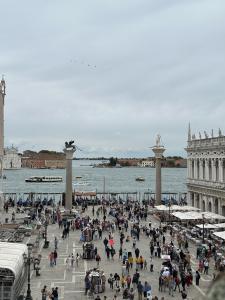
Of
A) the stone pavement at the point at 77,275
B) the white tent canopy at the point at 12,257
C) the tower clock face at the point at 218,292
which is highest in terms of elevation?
the tower clock face at the point at 218,292

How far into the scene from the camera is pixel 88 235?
109 ft

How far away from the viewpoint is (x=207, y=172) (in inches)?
1848

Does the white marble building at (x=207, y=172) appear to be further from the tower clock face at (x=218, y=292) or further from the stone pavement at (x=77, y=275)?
the tower clock face at (x=218, y=292)

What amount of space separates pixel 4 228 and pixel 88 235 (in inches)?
333

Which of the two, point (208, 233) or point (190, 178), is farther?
point (190, 178)

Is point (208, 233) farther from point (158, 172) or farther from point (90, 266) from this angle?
point (158, 172)

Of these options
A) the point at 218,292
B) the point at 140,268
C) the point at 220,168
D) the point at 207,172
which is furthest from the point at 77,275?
the point at 207,172

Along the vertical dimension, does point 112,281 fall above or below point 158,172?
below

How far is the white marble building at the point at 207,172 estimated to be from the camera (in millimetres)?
42656

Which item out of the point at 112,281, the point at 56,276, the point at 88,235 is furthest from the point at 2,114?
the point at 112,281

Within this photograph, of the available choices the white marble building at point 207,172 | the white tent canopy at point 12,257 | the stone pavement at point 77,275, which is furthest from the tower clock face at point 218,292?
the white marble building at point 207,172

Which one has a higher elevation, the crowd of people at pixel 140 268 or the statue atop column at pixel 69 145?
the statue atop column at pixel 69 145

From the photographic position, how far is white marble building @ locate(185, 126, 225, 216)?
140ft

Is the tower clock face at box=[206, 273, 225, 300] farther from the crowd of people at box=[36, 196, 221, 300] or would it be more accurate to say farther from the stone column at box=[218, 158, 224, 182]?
the stone column at box=[218, 158, 224, 182]
